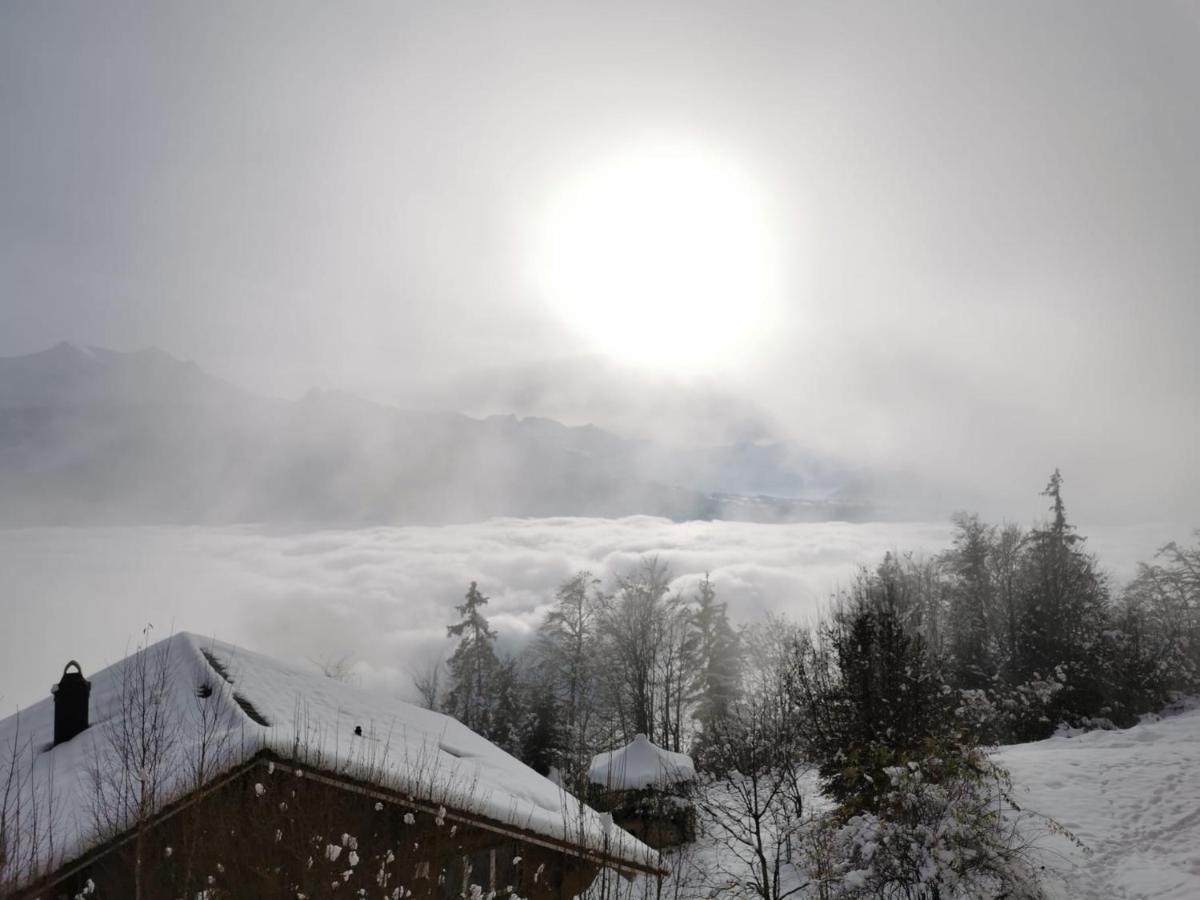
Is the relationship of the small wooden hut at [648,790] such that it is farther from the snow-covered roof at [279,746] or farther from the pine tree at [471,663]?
the pine tree at [471,663]

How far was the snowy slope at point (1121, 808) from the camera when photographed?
498 inches

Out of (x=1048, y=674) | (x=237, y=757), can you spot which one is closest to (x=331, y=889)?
(x=237, y=757)

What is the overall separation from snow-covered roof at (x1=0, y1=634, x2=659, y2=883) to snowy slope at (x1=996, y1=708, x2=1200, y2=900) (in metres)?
9.29

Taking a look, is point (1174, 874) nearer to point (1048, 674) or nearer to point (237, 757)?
point (237, 757)

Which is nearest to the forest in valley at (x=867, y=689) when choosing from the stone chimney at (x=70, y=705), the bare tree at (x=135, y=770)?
the bare tree at (x=135, y=770)

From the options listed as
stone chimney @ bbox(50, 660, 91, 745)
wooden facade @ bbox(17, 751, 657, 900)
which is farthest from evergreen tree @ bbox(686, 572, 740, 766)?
stone chimney @ bbox(50, 660, 91, 745)

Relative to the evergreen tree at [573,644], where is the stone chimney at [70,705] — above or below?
above

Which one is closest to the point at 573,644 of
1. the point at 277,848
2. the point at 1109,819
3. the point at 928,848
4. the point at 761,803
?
the point at 761,803

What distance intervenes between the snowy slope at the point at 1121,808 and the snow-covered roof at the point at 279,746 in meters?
9.29

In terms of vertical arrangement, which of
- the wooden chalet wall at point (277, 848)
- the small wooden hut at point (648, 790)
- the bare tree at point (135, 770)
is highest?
the bare tree at point (135, 770)

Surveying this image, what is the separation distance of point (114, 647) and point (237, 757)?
174625mm

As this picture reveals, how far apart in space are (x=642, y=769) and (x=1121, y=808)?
14.9 meters

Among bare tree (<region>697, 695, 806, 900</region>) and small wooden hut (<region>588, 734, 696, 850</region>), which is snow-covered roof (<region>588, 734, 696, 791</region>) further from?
bare tree (<region>697, 695, 806, 900</region>)

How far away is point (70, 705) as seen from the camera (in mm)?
11414
